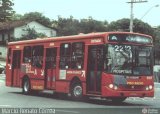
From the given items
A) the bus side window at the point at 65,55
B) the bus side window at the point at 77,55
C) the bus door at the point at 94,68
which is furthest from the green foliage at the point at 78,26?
the bus door at the point at 94,68

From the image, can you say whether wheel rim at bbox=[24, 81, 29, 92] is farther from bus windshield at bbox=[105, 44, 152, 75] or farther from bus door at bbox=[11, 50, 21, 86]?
bus windshield at bbox=[105, 44, 152, 75]

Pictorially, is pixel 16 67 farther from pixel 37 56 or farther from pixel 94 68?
pixel 94 68

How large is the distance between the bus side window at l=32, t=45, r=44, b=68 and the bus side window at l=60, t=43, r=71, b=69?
2.03 m

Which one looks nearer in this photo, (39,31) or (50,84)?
(50,84)

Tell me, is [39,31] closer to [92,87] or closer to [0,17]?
[0,17]

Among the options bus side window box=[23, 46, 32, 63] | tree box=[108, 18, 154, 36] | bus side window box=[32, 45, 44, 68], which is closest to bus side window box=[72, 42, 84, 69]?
bus side window box=[32, 45, 44, 68]

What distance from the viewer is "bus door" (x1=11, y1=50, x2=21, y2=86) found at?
Answer: 28906 mm

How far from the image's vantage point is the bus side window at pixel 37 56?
26469 mm

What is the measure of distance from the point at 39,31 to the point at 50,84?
79.2 meters

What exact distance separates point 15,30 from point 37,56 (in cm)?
7271

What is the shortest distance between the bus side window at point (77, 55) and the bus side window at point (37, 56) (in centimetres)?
310

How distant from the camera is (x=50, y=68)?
25594 millimetres


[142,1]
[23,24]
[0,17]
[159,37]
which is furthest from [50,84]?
[159,37]

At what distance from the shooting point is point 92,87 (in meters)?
22.3
